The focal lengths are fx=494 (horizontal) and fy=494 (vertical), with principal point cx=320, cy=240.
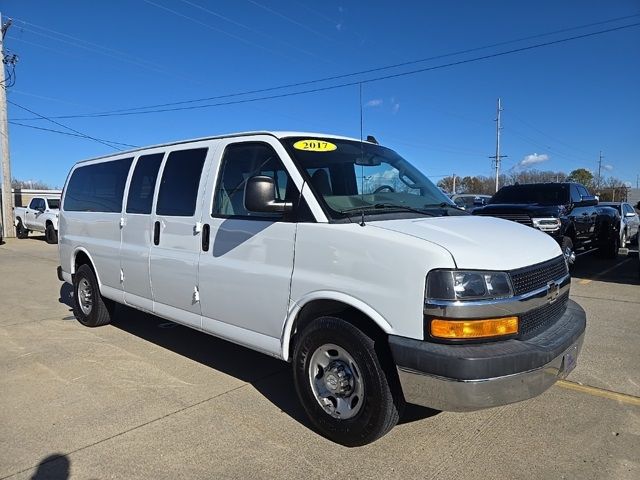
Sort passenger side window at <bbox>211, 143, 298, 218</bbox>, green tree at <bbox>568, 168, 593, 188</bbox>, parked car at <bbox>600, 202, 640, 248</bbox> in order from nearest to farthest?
passenger side window at <bbox>211, 143, 298, 218</bbox> < parked car at <bbox>600, 202, 640, 248</bbox> < green tree at <bbox>568, 168, 593, 188</bbox>

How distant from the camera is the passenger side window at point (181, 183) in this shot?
4.36 meters

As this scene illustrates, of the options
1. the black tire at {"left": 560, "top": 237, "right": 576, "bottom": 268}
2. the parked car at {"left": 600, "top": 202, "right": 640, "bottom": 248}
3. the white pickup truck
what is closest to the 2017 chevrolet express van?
the black tire at {"left": 560, "top": 237, "right": 576, "bottom": 268}

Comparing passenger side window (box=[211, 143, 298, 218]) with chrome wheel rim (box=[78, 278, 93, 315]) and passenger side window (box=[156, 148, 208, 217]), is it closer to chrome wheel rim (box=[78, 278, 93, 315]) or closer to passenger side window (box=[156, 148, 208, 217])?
passenger side window (box=[156, 148, 208, 217])

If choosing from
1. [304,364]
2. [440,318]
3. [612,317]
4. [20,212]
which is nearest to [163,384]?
[304,364]

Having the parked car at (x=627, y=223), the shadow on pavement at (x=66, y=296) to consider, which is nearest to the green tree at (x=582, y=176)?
the parked car at (x=627, y=223)

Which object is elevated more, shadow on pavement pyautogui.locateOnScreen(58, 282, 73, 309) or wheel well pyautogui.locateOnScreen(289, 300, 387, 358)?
wheel well pyautogui.locateOnScreen(289, 300, 387, 358)

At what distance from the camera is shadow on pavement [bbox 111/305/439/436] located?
388 centimetres

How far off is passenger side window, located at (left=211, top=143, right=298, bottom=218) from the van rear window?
1.89 metres

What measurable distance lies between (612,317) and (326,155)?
5.13 meters

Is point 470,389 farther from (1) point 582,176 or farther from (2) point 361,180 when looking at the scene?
(1) point 582,176

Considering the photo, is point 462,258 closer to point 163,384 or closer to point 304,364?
point 304,364

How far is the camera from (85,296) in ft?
21.0

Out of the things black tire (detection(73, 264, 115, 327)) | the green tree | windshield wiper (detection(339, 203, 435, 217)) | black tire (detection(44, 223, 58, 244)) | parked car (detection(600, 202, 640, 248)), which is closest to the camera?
windshield wiper (detection(339, 203, 435, 217))

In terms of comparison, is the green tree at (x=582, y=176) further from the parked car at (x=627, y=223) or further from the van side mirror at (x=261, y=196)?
the van side mirror at (x=261, y=196)
